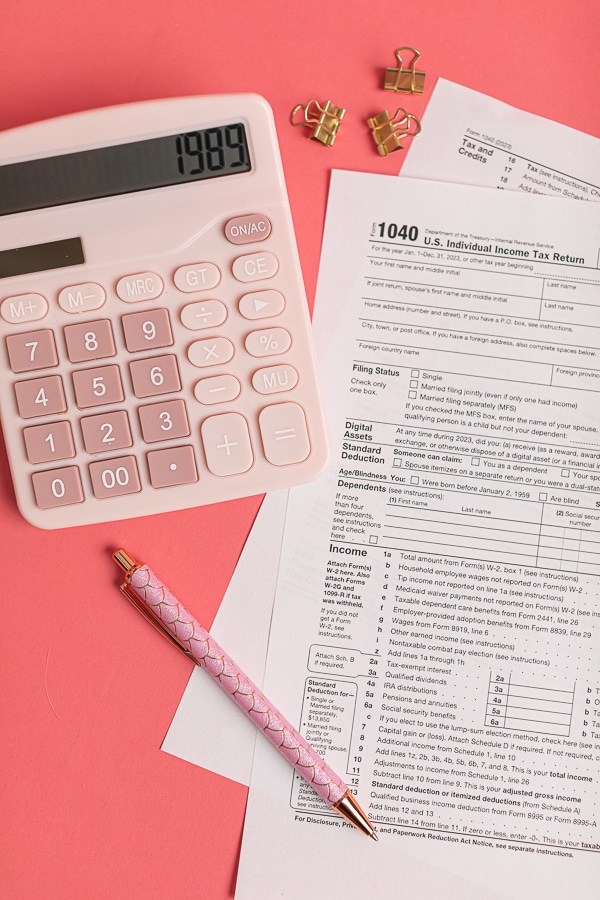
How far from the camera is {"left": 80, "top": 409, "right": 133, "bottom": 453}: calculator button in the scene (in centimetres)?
Result: 44

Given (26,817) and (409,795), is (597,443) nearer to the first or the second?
(409,795)

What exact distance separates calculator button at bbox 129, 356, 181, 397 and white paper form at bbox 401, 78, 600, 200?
0.73 ft

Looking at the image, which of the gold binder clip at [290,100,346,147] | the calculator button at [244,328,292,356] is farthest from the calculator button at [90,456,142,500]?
the gold binder clip at [290,100,346,147]

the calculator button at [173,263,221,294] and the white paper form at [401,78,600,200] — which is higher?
the white paper form at [401,78,600,200]

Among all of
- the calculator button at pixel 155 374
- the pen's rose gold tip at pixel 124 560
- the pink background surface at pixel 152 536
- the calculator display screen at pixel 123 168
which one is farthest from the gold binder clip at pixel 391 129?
the pen's rose gold tip at pixel 124 560

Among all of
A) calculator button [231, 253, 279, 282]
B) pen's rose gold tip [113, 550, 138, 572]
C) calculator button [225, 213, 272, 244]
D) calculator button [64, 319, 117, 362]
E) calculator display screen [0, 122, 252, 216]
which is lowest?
pen's rose gold tip [113, 550, 138, 572]

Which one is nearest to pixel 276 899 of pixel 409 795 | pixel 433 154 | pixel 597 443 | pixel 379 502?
pixel 409 795

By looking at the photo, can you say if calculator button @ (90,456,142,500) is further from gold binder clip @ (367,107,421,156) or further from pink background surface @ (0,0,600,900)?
gold binder clip @ (367,107,421,156)

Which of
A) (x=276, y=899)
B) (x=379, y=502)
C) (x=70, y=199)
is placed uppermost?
(x=70, y=199)

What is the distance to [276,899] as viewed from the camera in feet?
1.64

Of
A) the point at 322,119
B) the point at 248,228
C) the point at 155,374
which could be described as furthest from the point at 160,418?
the point at 322,119

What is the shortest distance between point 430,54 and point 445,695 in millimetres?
447

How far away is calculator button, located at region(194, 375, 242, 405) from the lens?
44 cm

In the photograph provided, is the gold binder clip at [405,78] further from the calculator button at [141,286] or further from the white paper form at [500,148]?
the calculator button at [141,286]
